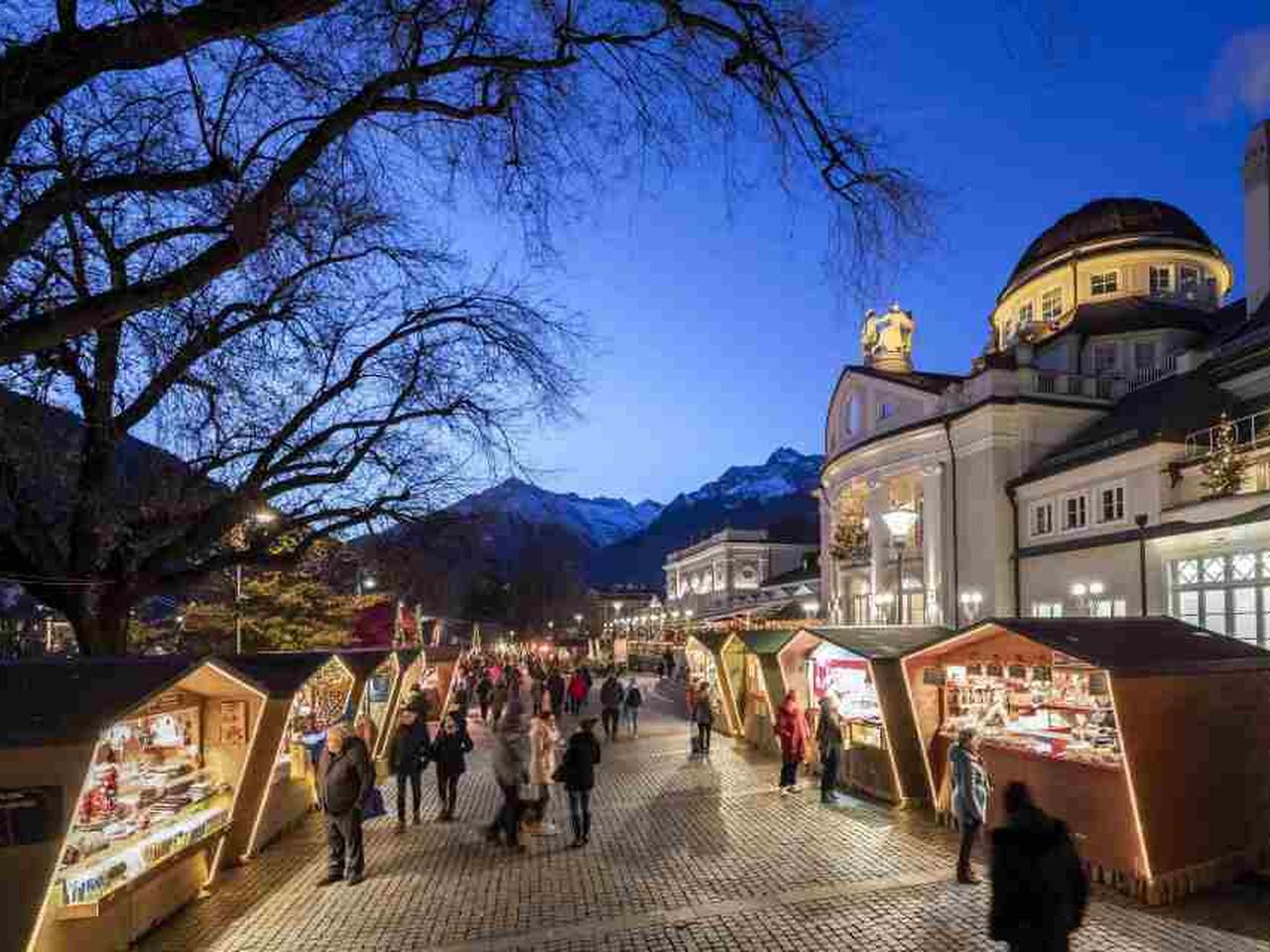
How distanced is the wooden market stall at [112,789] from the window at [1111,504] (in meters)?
23.7

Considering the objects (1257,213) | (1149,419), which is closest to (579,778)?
(1149,419)

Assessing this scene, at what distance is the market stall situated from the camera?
1071 cm

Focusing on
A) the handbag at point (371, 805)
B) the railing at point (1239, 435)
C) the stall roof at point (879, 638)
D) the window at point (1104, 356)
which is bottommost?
the handbag at point (371, 805)

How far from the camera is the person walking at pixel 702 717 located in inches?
776

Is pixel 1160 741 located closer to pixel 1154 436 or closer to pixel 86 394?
pixel 86 394

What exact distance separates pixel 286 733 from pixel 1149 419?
84.2 ft

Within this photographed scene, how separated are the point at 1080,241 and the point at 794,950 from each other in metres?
42.5

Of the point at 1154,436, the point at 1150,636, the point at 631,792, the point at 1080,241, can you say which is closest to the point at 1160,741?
the point at 1150,636

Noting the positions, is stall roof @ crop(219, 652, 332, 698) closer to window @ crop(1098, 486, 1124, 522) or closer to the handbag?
the handbag

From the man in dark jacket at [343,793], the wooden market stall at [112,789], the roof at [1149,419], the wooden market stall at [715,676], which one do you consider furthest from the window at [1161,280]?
the wooden market stall at [112,789]

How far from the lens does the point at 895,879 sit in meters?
9.59

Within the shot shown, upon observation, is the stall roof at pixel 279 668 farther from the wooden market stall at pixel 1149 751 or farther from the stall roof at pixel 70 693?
the wooden market stall at pixel 1149 751

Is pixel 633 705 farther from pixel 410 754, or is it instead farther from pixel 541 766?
pixel 541 766

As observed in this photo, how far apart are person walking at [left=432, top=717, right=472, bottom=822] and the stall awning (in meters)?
7.75
